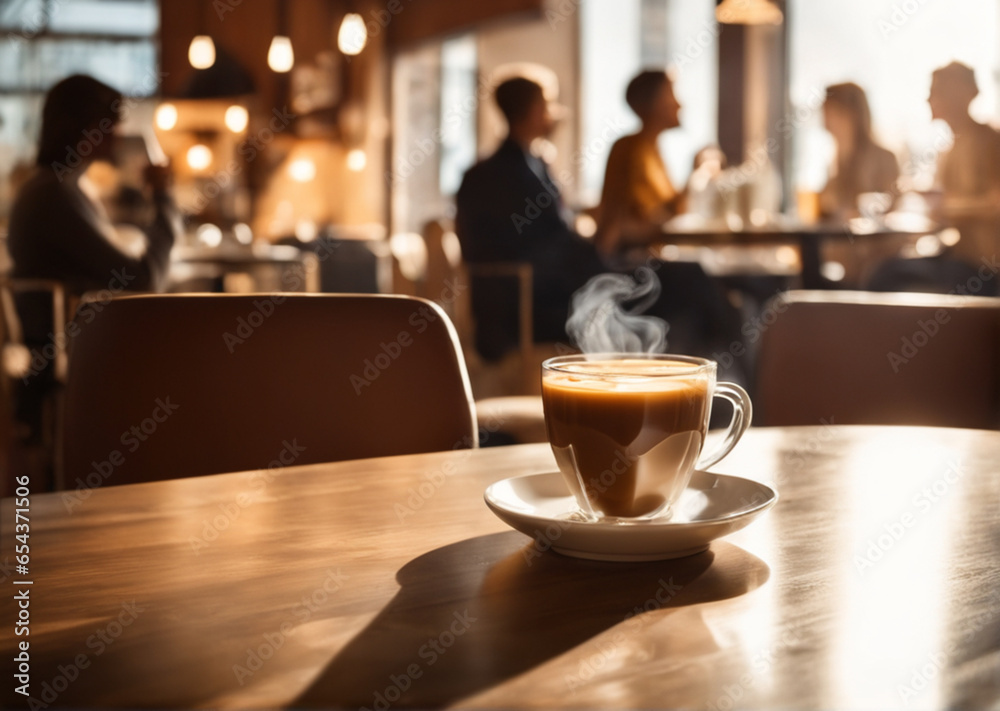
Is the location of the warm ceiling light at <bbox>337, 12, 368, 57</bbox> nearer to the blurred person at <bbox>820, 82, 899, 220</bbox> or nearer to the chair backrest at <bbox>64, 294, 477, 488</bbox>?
the blurred person at <bbox>820, 82, 899, 220</bbox>

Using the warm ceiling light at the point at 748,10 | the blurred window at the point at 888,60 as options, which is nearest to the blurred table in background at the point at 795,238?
the blurred window at the point at 888,60

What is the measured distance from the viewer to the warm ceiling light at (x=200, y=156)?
8.34m

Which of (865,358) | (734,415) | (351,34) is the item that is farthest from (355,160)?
(734,415)

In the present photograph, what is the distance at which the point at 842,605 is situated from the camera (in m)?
0.53

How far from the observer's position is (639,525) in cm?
60

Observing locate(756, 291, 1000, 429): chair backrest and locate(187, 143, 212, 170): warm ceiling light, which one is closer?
locate(756, 291, 1000, 429): chair backrest

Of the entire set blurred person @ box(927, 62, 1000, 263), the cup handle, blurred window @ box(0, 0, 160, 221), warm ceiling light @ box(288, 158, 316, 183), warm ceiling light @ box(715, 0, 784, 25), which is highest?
blurred window @ box(0, 0, 160, 221)

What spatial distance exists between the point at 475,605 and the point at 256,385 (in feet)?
2.40

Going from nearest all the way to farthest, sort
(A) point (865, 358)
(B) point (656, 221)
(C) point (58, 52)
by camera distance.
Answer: (A) point (865, 358), (B) point (656, 221), (C) point (58, 52)

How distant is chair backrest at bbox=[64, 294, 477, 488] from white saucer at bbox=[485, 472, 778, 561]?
54 cm

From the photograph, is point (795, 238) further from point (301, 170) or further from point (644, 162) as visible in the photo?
point (301, 170)

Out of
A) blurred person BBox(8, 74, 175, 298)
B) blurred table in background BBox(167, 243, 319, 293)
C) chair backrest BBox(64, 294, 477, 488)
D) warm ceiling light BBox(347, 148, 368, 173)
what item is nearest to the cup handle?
chair backrest BBox(64, 294, 477, 488)

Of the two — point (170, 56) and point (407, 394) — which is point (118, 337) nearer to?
point (407, 394)

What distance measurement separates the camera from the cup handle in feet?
2.40
